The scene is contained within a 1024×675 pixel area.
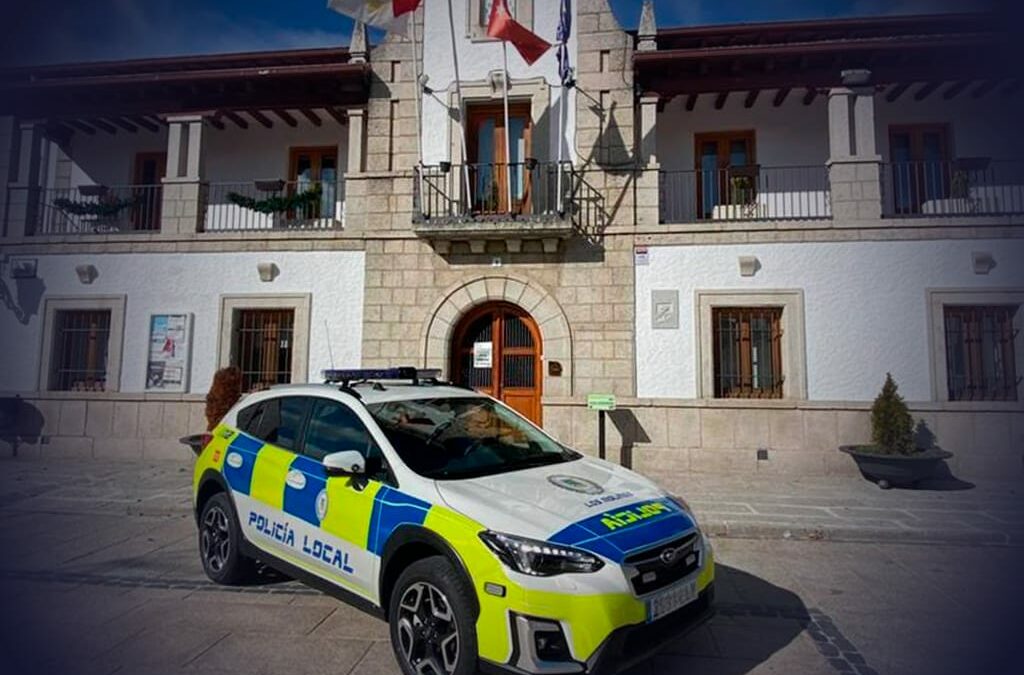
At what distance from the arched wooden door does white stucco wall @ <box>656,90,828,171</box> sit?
180 inches

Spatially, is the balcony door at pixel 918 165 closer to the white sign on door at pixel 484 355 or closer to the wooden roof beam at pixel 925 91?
the wooden roof beam at pixel 925 91

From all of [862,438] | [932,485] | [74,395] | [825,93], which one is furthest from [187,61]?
[932,485]

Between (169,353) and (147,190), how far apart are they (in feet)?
13.6

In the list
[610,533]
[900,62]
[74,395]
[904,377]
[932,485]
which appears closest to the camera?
[610,533]

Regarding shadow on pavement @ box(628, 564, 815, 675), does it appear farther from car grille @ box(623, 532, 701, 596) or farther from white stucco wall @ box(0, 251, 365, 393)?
white stucco wall @ box(0, 251, 365, 393)

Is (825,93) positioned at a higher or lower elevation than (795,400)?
higher

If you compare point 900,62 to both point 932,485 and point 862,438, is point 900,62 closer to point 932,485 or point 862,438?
point 862,438

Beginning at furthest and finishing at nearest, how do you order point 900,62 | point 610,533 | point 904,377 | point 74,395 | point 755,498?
point 74,395, point 900,62, point 904,377, point 755,498, point 610,533

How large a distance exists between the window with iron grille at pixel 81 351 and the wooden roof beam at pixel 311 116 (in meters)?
5.64

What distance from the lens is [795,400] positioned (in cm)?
908

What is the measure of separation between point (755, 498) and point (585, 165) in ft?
20.6

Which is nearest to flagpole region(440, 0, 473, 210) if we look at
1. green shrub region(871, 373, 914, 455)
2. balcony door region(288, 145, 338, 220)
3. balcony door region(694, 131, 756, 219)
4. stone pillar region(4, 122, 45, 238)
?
balcony door region(288, 145, 338, 220)

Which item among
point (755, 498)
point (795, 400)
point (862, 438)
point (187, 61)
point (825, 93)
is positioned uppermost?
point (187, 61)

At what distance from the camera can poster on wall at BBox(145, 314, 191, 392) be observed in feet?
34.1
